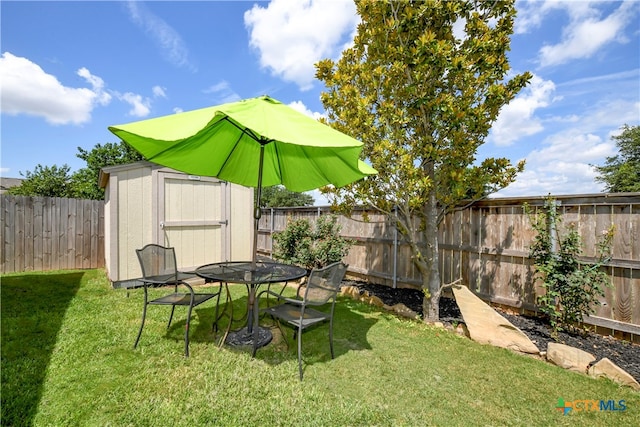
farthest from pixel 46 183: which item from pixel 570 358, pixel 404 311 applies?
pixel 570 358

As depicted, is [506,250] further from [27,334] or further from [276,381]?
[27,334]

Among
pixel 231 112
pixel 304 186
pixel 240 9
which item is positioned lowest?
pixel 304 186

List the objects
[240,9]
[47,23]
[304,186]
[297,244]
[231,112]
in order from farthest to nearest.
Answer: [297,244] → [240,9] → [47,23] → [304,186] → [231,112]

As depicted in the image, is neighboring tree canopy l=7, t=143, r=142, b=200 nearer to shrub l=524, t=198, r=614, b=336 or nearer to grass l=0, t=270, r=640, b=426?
grass l=0, t=270, r=640, b=426

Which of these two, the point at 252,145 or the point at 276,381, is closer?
the point at 276,381

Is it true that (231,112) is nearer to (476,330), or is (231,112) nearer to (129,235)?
(476,330)

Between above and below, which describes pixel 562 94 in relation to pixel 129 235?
above

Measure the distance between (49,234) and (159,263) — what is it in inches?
237

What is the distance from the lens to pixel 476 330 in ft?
11.2

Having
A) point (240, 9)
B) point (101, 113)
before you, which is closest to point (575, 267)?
point (240, 9)

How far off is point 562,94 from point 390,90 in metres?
4.41

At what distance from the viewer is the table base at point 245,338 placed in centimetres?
305

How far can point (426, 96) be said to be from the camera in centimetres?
346

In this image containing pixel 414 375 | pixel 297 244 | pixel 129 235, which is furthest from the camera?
pixel 297 244
